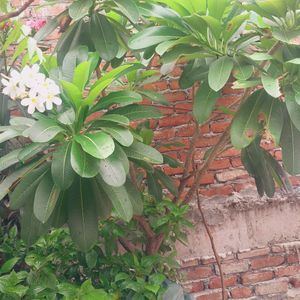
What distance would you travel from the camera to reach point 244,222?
2432 mm

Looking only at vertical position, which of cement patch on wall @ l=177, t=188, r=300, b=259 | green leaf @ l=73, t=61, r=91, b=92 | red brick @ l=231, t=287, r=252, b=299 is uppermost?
green leaf @ l=73, t=61, r=91, b=92

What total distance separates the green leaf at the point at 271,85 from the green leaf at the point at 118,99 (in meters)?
0.42

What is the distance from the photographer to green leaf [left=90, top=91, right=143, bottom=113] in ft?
4.57

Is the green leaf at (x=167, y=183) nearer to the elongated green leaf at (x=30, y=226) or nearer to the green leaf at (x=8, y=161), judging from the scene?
the elongated green leaf at (x=30, y=226)

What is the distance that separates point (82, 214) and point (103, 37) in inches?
27.9

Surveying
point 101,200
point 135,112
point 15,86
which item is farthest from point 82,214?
point 15,86

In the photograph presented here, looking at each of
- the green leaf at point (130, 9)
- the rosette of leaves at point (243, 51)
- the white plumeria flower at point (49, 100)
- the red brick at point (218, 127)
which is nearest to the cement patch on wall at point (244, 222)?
the red brick at point (218, 127)

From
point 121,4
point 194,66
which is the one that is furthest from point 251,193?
point 121,4

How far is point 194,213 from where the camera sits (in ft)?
7.70

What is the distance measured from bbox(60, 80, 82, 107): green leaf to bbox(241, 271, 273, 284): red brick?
1657 millimetres

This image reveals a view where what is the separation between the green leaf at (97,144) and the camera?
1.17 metres

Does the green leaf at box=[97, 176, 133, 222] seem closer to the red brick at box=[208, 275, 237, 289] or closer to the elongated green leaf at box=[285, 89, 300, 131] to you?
the elongated green leaf at box=[285, 89, 300, 131]

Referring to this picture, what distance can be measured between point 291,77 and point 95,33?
77cm

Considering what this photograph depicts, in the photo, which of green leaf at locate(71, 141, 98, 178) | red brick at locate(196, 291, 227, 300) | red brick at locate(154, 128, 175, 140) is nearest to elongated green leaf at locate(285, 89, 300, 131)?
green leaf at locate(71, 141, 98, 178)
